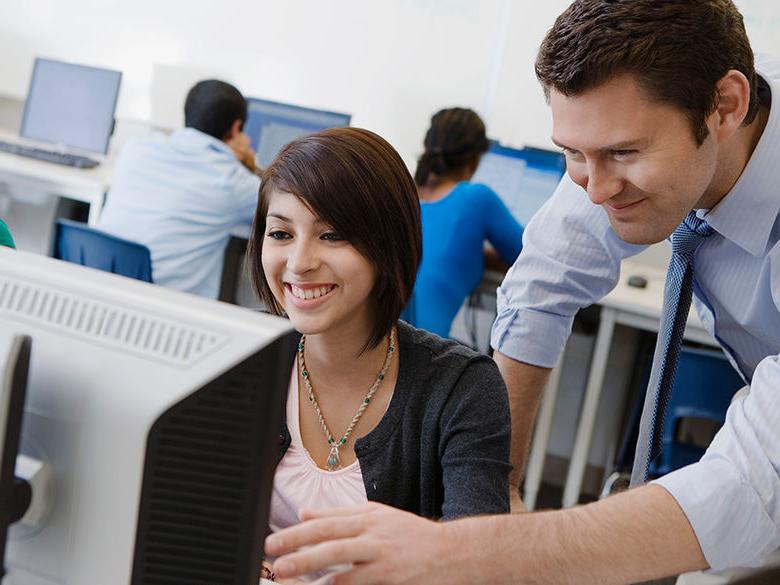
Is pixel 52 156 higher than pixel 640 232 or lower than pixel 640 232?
lower

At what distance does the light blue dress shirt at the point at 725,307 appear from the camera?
0.91m

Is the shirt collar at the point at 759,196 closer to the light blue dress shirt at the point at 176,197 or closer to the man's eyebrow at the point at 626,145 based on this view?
the man's eyebrow at the point at 626,145

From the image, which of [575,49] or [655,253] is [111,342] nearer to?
[575,49]

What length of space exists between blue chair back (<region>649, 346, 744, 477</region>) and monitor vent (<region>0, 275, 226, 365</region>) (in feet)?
6.97

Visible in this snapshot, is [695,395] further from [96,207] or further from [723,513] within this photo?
[96,207]

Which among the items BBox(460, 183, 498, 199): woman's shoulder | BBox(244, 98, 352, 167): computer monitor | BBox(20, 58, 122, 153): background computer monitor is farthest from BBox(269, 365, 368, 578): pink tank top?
BBox(20, 58, 122, 153): background computer monitor

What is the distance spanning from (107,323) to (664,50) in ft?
2.45

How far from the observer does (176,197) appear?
3178 millimetres

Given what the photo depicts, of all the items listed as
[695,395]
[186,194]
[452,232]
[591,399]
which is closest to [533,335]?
[695,395]

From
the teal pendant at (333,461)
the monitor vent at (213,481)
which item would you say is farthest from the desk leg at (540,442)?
the monitor vent at (213,481)

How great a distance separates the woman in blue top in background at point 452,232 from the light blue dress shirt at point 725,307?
1.31 meters

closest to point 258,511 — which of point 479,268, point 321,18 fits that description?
point 479,268

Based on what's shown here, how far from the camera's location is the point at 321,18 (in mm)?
4457

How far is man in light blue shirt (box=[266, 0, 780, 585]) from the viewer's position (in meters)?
0.85
